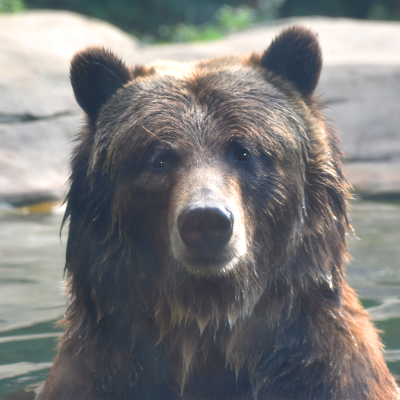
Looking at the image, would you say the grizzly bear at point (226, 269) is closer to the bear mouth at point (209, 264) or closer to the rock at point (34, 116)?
the bear mouth at point (209, 264)

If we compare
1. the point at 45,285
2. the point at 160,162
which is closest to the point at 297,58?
the point at 160,162

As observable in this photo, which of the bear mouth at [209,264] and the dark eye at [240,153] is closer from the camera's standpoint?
the bear mouth at [209,264]

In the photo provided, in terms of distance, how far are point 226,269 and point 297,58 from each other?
127 cm

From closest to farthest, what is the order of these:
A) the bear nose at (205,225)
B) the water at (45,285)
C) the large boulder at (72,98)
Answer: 1. the bear nose at (205,225)
2. the water at (45,285)
3. the large boulder at (72,98)

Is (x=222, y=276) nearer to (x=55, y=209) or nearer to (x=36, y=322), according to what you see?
(x=36, y=322)

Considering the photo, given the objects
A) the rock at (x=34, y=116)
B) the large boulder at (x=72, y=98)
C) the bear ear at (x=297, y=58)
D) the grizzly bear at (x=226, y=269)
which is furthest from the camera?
the large boulder at (x=72, y=98)

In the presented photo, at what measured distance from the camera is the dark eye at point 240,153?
10.3 feet

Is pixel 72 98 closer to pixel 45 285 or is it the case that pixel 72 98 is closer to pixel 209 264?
pixel 45 285

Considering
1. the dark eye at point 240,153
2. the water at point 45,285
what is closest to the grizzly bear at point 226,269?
the dark eye at point 240,153

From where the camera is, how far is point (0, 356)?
4.09m

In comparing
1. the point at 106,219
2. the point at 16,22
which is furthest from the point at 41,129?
the point at 106,219

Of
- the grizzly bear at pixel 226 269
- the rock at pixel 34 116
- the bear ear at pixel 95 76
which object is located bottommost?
the rock at pixel 34 116

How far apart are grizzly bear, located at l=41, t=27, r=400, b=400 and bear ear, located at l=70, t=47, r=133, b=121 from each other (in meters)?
0.01

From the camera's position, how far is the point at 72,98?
36.0 feet
